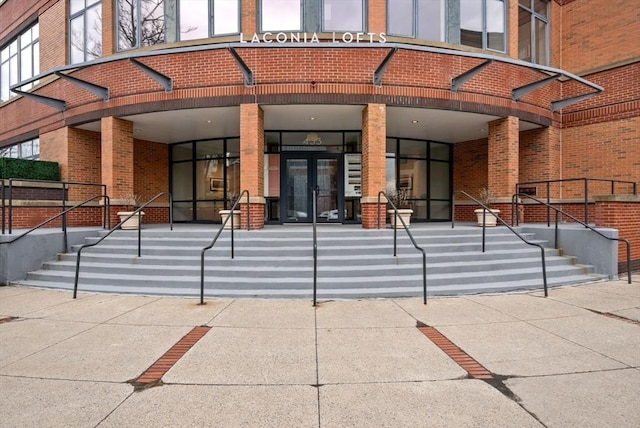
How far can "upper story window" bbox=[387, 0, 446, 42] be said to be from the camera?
10.5 m

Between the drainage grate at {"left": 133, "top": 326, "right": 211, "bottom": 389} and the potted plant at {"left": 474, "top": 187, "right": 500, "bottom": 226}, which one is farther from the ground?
the potted plant at {"left": 474, "top": 187, "right": 500, "bottom": 226}

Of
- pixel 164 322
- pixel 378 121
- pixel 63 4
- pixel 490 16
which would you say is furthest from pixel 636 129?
pixel 63 4

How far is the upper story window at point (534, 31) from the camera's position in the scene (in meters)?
12.7

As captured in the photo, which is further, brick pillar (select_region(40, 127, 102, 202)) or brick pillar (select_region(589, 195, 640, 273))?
brick pillar (select_region(40, 127, 102, 202))

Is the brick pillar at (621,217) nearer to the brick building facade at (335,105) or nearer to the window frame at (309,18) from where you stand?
the brick building facade at (335,105)

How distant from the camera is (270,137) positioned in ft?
42.2

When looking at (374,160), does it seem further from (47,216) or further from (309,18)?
(47,216)

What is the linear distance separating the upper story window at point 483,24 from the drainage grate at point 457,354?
10.1 metres

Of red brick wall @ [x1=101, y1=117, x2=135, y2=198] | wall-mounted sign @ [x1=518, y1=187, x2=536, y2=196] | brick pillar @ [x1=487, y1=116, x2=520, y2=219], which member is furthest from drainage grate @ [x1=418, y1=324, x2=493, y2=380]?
red brick wall @ [x1=101, y1=117, x2=135, y2=198]

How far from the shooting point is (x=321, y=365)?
3562 mm

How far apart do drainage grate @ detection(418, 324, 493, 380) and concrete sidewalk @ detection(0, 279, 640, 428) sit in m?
0.03

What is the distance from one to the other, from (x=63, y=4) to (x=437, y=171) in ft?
51.7

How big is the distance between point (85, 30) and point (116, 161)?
5.54 meters

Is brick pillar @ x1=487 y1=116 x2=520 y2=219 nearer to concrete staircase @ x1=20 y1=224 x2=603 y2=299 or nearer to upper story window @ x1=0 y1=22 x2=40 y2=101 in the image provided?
concrete staircase @ x1=20 y1=224 x2=603 y2=299
